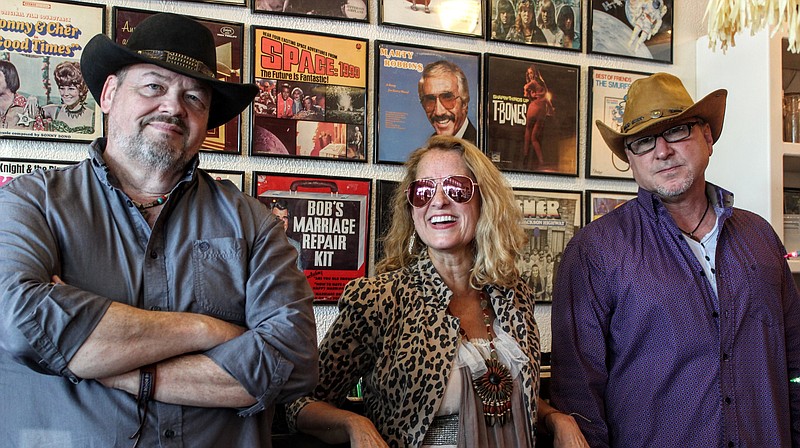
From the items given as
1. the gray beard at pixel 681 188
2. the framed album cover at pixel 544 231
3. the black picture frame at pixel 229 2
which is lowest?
the framed album cover at pixel 544 231

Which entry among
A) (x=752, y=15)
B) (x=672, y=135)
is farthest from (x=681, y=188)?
(x=752, y=15)

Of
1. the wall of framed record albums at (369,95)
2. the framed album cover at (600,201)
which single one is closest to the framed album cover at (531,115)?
the wall of framed record albums at (369,95)

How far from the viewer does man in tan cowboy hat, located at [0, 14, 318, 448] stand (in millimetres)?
1342

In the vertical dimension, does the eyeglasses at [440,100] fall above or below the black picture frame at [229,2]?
below

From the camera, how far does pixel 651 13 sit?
10.2 feet

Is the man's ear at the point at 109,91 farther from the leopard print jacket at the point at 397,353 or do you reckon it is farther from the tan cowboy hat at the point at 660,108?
the tan cowboy hat at the point at 660,108

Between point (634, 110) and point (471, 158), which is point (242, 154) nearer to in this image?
point (471, 158)

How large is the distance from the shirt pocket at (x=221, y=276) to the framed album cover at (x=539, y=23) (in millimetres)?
1677

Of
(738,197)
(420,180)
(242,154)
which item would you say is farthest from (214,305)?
(738,197)

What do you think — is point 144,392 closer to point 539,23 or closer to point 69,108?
point 69,108

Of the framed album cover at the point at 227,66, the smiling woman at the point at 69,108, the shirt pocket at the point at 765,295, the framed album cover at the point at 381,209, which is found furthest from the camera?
the framed album cover at the point at 381,209

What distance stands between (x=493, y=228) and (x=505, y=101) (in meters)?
0.94

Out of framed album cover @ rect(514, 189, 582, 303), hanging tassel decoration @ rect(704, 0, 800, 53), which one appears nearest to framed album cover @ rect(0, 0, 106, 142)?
framed album cover @ rect(514, 189, 582, 303)

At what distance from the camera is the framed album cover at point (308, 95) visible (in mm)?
2535
